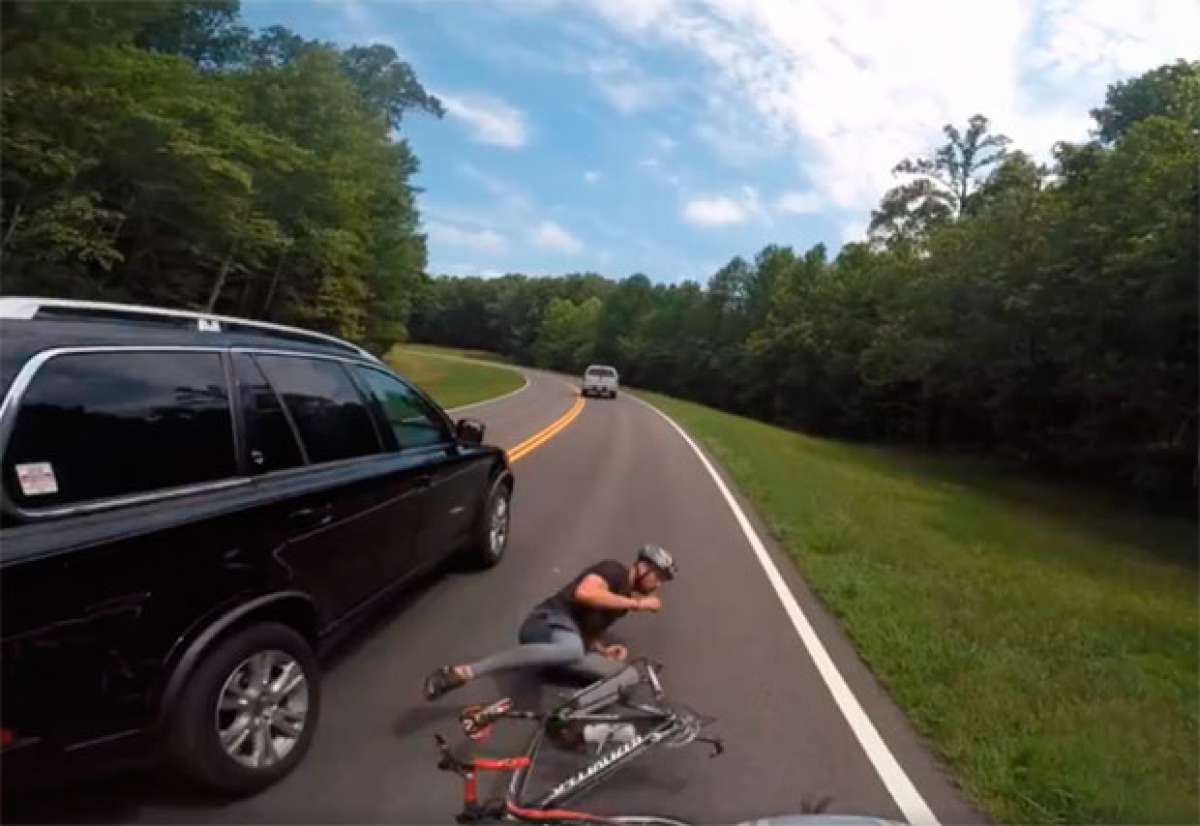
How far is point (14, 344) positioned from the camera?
2781mm

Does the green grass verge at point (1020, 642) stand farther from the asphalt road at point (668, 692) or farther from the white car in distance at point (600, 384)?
the white car in distance at point (600, 384)

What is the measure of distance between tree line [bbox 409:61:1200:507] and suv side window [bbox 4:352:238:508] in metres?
19.8

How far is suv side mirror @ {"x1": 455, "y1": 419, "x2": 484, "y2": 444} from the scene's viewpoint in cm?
669

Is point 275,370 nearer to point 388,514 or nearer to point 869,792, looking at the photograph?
point 388,514

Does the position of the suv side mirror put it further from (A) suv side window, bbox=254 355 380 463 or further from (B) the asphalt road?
(A) suv side window, bbox=254 355 380 463

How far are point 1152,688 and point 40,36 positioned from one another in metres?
20.2

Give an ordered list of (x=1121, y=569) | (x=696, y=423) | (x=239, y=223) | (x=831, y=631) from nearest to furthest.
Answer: (x=831, y=631) → (x=1121, y=569) → (x=239, y=223) → (x=696, y=423)

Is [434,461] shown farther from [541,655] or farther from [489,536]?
[541,655]

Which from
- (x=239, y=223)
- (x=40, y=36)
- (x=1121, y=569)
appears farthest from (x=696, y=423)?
(x=40, y=36)

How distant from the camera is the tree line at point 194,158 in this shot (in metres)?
18.9

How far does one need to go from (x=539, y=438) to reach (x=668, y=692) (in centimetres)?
1491

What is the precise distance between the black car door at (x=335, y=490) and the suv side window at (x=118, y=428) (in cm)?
26

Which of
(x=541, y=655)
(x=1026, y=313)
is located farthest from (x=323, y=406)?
(x=1026, y=313)

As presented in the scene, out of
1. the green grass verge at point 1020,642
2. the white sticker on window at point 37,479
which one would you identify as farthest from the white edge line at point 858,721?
the white sticker on window at point 37,479
